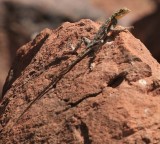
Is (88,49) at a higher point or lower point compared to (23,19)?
lower

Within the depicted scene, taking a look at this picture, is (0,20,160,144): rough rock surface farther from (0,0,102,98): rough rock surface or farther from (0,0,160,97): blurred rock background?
(0,0,102,98): rough rock surface

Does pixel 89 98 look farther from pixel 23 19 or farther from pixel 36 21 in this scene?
pixel 36 21

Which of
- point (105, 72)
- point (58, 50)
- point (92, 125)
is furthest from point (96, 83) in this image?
point (58, 50)

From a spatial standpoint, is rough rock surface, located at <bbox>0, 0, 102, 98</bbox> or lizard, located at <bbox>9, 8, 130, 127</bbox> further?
rough rock surface, located at <bbox>0, 0, 102, 98</bbox>

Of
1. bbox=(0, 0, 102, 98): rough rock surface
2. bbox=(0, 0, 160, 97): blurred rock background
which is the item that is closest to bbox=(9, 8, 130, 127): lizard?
bbox=(0, 0, 160, 97): blurred rock background

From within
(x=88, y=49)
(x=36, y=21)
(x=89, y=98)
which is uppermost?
(x=36, y=21)

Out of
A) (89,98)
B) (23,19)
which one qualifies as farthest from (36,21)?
(89,98)

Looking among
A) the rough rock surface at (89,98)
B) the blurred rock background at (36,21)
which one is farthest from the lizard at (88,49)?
the blurred rock background at (36,21)

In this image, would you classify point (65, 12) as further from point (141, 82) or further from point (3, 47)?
point (141, 82)
